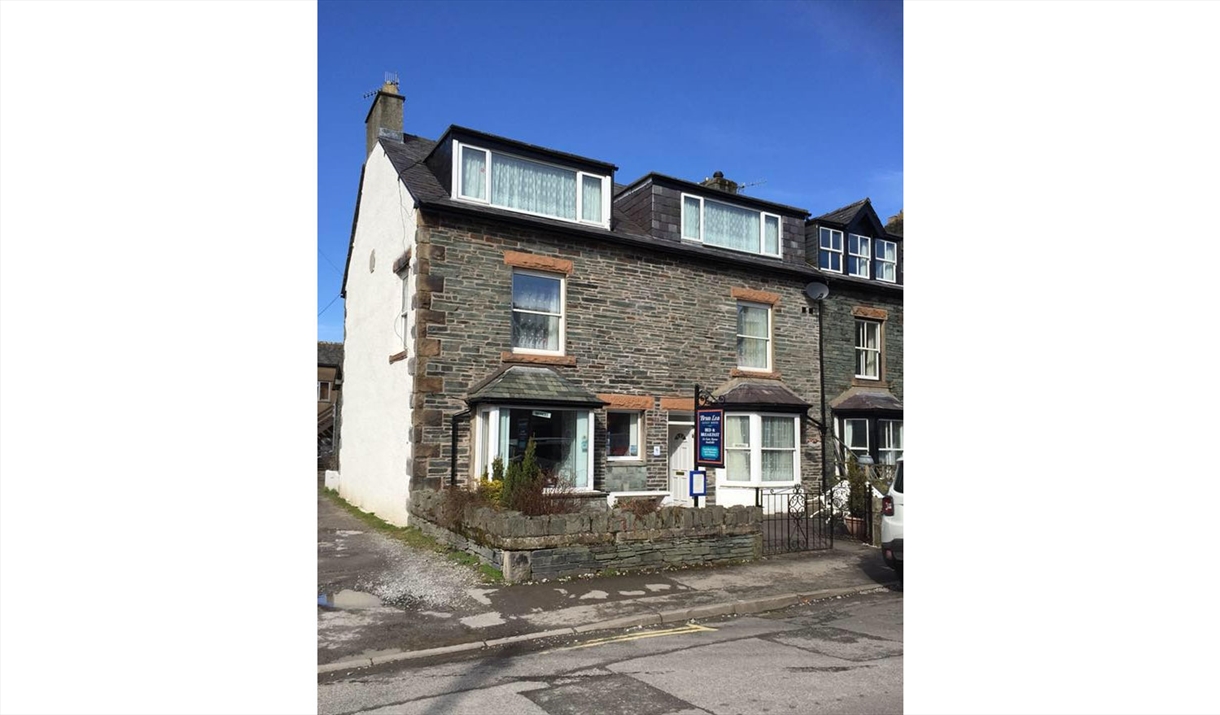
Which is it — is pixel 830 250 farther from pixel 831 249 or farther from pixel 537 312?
pixel 537 312

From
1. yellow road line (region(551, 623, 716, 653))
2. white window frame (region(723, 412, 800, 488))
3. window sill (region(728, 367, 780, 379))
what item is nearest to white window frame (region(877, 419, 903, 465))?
window sill (region(728, 367, 780, 379))

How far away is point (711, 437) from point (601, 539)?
2.55 m

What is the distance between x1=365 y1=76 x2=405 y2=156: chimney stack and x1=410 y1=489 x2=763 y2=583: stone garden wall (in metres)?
9.01

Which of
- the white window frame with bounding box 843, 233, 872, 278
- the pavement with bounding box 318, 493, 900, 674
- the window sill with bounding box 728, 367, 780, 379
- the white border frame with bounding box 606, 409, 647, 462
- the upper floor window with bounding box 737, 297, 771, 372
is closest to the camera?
the pavement with bounding box 318, 493, 900, 674

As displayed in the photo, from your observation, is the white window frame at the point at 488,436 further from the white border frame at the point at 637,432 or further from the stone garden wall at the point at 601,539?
the white border frame at the point at 637,432

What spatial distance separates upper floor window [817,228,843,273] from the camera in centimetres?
1906

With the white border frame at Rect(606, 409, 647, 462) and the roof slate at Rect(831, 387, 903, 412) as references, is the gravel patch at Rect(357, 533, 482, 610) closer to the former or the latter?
the white border frame at Rect(606, 409, 647, 462)

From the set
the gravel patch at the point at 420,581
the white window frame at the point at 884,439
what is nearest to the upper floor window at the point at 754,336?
the white window frame at the point at 884,439

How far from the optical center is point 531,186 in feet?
46.8

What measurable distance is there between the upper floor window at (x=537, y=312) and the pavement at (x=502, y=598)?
4414mm

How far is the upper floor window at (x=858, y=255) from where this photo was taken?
19.6 m

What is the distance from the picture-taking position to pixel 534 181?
14297 millimetres
